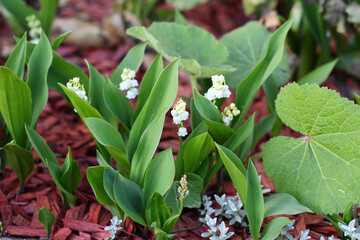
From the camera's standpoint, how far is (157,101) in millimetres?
1220

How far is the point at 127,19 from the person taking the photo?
231 centimetres

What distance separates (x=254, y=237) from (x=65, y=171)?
0.56m

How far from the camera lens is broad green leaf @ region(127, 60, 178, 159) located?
1.19 meters

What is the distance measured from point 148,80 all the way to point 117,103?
0.39 feet

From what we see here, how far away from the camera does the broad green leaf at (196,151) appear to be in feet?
3.91

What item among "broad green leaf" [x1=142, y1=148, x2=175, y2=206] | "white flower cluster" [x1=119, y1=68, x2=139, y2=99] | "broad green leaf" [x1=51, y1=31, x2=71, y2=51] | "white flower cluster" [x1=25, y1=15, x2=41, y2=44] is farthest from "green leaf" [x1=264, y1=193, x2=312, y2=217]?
"white flower cluster" [x1=25, y1=15, x2=41, y2=44]

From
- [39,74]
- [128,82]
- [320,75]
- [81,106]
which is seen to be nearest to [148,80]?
[128,82]

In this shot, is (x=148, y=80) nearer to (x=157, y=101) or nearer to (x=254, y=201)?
(x=157, y=101)

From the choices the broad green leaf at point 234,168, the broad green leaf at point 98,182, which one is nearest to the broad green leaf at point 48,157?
the broad green leaf at point 98,182

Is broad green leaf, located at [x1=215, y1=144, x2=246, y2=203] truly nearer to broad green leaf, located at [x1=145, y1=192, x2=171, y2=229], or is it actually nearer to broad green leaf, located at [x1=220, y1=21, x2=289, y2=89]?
broad green leaf, located at [x1=145, y1=192, x2=171, y2=229]

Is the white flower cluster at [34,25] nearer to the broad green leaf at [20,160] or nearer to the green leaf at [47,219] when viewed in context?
the broad green leaf at [20,160]

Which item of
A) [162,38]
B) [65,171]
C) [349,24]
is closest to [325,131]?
[162,38]

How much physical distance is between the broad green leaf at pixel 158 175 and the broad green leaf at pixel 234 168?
14 cm

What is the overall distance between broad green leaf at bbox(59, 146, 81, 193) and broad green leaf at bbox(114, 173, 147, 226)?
0.56 feet
